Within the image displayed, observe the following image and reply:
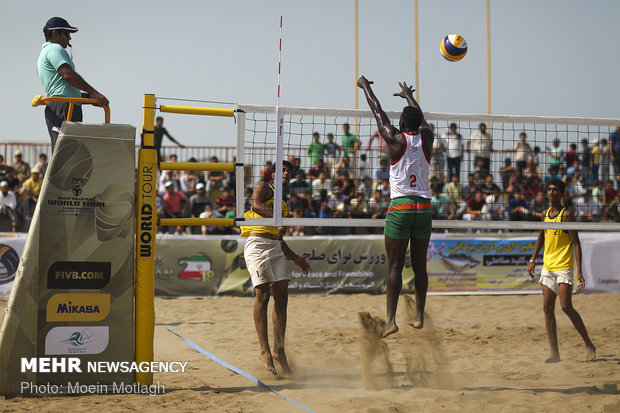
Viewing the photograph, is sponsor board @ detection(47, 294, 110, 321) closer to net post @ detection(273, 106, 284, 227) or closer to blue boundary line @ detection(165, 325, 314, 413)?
blue boundary line @ detection(165, 325, 314, 413)

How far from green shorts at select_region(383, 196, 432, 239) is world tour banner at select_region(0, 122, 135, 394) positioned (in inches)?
86.5

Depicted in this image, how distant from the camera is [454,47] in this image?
6574 millimetres

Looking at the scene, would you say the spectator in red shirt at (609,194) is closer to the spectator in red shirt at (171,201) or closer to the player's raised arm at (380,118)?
the spectator in red shirt at (171,201)

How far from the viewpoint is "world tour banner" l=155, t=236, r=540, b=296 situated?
12.0m

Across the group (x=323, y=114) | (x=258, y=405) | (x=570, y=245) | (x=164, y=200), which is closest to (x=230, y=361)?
(x=258, y=405)

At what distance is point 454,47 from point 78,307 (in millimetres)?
4327

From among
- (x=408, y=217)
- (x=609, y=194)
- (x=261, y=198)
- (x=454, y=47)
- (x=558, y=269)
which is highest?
(x=454, y=47)

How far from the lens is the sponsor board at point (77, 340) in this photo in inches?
200

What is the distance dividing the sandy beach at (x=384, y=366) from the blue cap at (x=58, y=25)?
120 inches

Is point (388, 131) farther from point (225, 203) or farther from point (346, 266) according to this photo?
point (225, 203)

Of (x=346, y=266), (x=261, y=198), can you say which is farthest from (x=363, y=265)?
(x=261, y=198)

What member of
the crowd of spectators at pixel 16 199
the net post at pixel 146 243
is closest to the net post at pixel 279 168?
the net post at pixel 146 243

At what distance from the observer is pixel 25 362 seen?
16.4 feet

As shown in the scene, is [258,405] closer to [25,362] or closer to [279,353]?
[279,353]
